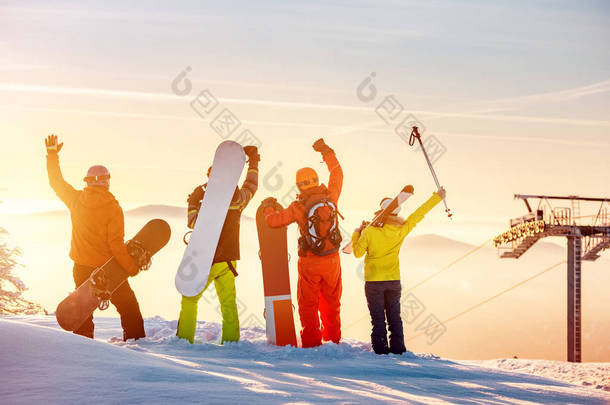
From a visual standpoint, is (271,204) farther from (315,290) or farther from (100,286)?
(100,286)

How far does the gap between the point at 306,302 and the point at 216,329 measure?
2.91 metres

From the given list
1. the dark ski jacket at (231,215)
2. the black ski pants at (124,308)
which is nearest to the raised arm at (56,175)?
the black ski pants at (124,308)

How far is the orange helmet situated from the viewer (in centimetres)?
802

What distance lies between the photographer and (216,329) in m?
10.1

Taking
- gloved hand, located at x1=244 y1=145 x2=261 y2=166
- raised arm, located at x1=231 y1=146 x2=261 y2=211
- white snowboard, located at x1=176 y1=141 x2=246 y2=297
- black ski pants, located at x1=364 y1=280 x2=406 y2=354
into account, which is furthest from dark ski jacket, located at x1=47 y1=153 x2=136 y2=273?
black ski pants, located at x1=364 y1=280 x2=406 y2=354

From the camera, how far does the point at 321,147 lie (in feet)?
28.6

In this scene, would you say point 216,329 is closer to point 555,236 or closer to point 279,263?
point 279,263

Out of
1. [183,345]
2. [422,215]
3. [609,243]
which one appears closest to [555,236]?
[609,243]

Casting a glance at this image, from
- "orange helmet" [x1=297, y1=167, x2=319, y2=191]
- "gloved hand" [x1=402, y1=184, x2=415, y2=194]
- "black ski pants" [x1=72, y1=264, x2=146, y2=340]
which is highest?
"orange helmet" [x1=297, y1=167, x2=319, y2=191]

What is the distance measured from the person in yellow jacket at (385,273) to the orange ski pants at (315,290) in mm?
425

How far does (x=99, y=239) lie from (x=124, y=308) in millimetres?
1020

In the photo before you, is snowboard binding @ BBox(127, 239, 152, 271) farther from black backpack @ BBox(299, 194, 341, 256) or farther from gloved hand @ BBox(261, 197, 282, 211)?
black backpack @ BBox(299, 194, 341, 256)

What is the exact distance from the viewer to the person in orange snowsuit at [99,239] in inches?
295

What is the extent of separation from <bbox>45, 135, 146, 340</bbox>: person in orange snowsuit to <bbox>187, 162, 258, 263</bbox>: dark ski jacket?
991 millimetres
